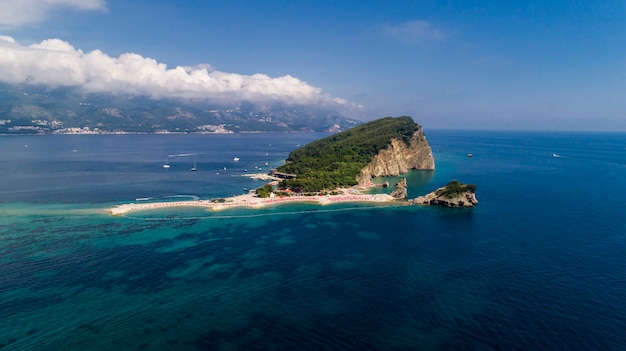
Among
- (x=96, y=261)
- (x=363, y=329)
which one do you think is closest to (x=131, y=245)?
(x=96, y=261)

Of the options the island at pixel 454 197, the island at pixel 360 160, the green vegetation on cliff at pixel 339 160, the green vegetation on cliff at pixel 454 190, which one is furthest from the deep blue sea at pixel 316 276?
the island at pixel 360 160

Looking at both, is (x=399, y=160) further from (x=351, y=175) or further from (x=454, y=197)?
(x=454, y=197)

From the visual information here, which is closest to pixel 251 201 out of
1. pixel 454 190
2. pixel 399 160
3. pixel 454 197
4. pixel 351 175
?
pixel 351 175

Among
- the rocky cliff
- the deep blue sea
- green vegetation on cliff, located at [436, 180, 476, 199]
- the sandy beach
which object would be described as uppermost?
the rocky cliff

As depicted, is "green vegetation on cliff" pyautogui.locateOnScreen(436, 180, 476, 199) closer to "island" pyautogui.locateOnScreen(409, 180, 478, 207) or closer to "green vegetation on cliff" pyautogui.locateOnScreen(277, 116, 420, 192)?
"island" pyautogui.locateOnScreen(409, 180, 478, 207)

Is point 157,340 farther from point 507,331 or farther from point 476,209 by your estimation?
point 476,209

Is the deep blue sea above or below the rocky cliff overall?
below

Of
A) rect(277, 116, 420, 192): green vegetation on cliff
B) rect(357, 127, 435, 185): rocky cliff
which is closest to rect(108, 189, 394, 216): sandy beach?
rect(277, 116, 420, 192): green vegetation on cliff
